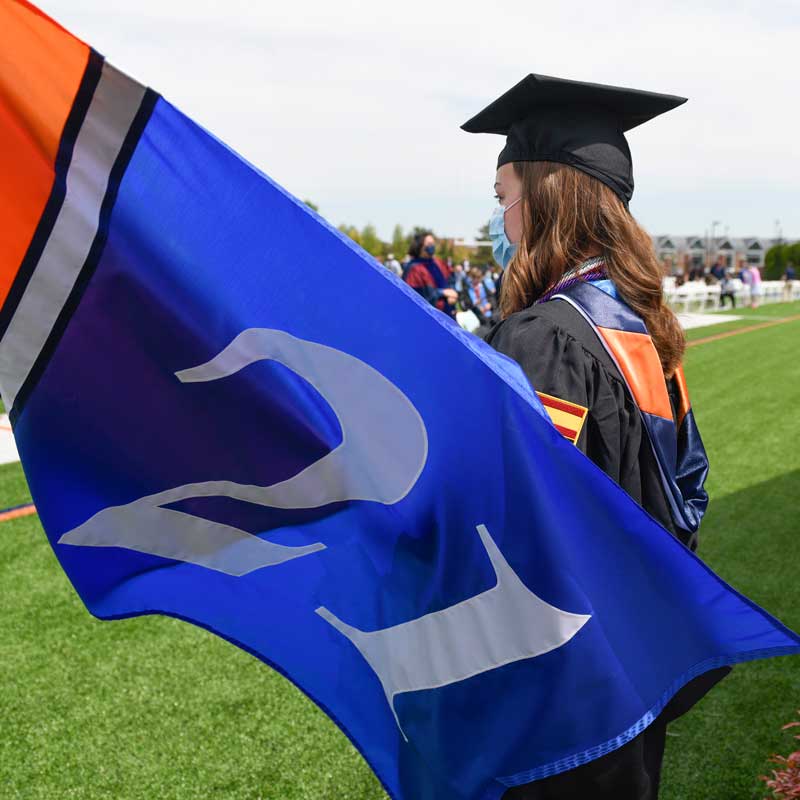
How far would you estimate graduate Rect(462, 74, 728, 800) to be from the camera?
1522 mm

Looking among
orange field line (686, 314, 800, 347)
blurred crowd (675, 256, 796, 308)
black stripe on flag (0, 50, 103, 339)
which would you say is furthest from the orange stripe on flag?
blurred crowd (675, 256, 796, 308)

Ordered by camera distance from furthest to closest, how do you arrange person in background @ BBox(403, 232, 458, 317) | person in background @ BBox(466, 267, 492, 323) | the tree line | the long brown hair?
the tree line, person in background @ BBox(466, 267, 492, 323), person in background @ BBox(403, 232, 458, 317), the long brown hair

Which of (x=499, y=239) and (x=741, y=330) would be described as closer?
(x=499, y=239)

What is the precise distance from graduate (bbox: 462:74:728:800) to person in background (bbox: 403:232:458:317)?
9972 mm

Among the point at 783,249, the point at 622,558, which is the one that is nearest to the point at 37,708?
the point at 622,558

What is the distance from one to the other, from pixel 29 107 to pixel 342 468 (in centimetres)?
78

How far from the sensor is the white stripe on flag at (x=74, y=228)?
141cm

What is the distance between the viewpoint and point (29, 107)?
4.66 feet

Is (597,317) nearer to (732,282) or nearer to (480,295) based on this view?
(480,295)

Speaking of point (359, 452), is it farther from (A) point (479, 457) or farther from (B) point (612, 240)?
(B) point (612, 240)

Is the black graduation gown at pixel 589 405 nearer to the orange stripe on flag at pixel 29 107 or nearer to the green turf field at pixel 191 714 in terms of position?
the orange stripe on flag at pixel 29 107

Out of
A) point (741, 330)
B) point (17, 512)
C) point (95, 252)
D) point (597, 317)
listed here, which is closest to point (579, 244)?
point (597, 317)

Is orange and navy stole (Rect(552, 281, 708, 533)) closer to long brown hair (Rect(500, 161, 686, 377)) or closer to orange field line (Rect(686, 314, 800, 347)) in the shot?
long brown hair (Rect(500, 161, 686, 377))

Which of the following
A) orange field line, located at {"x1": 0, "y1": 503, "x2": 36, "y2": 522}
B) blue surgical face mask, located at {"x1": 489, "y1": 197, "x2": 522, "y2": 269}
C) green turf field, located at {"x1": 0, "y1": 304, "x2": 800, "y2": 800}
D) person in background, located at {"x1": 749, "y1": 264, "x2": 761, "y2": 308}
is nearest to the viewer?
blue surgical face mask, located at {"x1": 489, "y1": 197, "x2": 522, "y2": 269}
